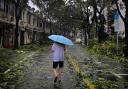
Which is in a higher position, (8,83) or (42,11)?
(42,11)

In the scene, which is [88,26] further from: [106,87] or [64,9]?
[106,87]

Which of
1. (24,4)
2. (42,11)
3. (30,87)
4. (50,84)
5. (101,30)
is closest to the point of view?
(30,87)

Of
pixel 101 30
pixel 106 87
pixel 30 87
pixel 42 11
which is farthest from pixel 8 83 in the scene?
pixel 42 11

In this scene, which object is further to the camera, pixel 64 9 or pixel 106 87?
pixel 64 9

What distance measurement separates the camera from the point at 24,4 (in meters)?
44.4

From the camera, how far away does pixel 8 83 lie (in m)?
13.8

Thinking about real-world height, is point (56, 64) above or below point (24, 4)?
below

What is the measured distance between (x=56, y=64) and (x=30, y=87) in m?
1.87

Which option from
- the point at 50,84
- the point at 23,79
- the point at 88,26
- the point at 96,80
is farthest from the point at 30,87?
the point at 88,26

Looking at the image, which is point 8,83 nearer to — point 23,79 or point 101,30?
point 23,79

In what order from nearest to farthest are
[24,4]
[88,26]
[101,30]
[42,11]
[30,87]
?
[30,87], [24,4], [101,30], [88,26], [42,11]

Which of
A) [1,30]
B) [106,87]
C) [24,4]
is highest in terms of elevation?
[24,4]

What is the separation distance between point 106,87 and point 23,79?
3.63m

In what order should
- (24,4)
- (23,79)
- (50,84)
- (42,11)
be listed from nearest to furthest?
(50,84)
(23,79)
(24,4)
(42,11)
